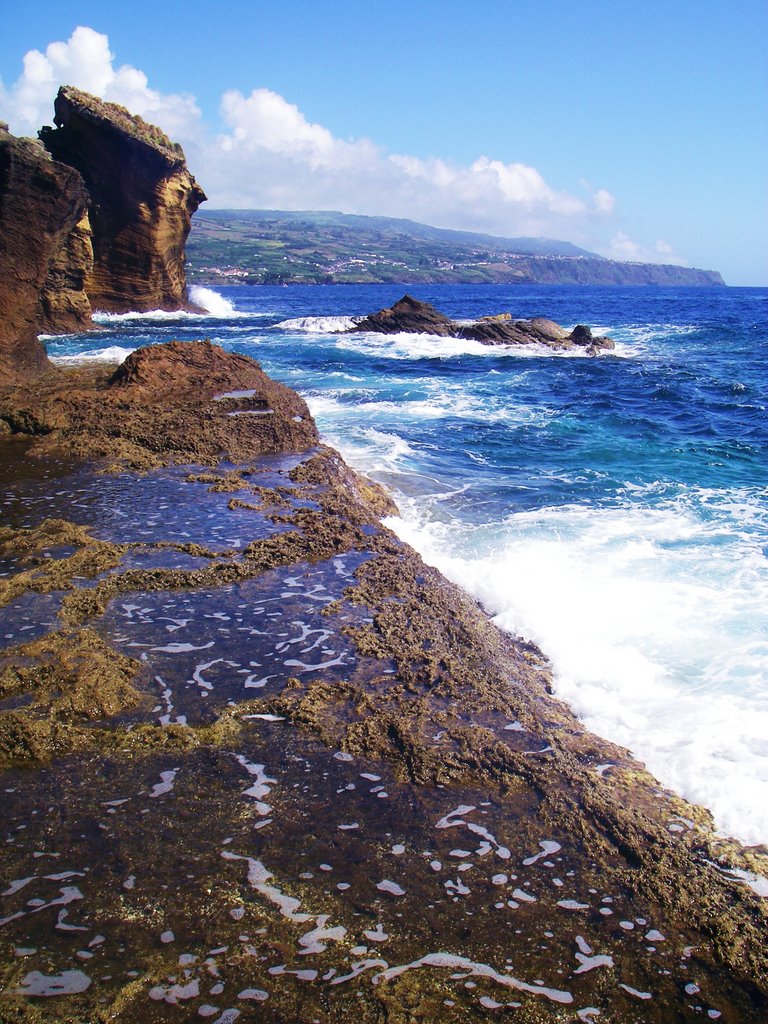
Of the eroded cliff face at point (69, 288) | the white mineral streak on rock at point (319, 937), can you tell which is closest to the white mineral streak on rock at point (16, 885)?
the white mineral streak on rock at point (319, 937)

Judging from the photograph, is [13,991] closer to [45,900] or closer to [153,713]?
[45,900]

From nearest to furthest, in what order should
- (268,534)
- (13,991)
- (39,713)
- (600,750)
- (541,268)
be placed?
(13,991) < (39,713) < (600,750) < (268,534) < (541,268)

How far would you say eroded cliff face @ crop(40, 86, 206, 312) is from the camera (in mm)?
36188

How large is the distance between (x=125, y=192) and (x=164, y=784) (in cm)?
4151

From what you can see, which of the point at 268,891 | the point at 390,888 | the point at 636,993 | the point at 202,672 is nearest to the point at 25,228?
the point at 202,672

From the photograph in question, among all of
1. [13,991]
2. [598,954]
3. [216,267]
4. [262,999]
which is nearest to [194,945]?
[262,999]

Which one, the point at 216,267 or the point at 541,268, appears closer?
the point at 216,267

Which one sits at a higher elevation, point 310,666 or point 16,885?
point 310,666

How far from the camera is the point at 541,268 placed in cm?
19088

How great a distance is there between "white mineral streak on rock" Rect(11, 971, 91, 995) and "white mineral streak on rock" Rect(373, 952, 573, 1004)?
1199 mm

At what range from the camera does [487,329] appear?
3978cm

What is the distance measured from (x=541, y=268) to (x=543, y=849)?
205m

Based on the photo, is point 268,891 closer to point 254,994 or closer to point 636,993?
point 254,994

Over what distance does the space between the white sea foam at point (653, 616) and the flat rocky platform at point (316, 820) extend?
1.60ft
